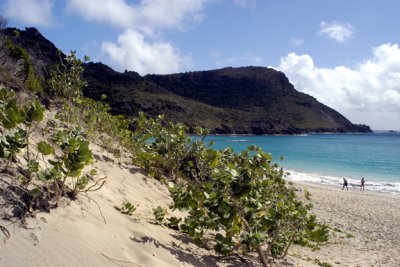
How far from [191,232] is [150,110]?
76.6 metres

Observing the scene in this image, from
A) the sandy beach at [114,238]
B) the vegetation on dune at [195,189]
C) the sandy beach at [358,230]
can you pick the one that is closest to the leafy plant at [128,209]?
the vegetation on dune at [195,189]

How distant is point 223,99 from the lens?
13900cm

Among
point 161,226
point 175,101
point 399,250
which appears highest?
point 175,101

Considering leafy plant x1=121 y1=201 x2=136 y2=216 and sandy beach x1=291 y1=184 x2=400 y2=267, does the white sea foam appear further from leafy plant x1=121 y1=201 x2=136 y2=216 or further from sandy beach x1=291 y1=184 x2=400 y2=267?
leafy plant x1=121 y1=201 x2=136 y2=216

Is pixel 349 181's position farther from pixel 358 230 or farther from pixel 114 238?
pixel 114 238

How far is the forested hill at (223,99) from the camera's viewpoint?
83.1 meters

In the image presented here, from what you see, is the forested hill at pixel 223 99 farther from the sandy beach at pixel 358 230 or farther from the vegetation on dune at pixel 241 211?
the vegetation on dune at pixel 241 211

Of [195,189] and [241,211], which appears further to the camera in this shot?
[195,189]

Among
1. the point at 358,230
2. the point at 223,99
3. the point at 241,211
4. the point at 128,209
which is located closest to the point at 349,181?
the point at 358,230

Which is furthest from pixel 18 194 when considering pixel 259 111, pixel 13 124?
pixel 259 111

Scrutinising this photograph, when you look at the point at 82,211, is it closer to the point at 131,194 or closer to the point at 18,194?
the point at 18,194

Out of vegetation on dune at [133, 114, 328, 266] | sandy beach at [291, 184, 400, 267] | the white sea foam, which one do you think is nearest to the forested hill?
the white sea foam

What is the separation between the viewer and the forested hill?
273 feet

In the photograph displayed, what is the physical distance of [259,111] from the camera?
132 meters
